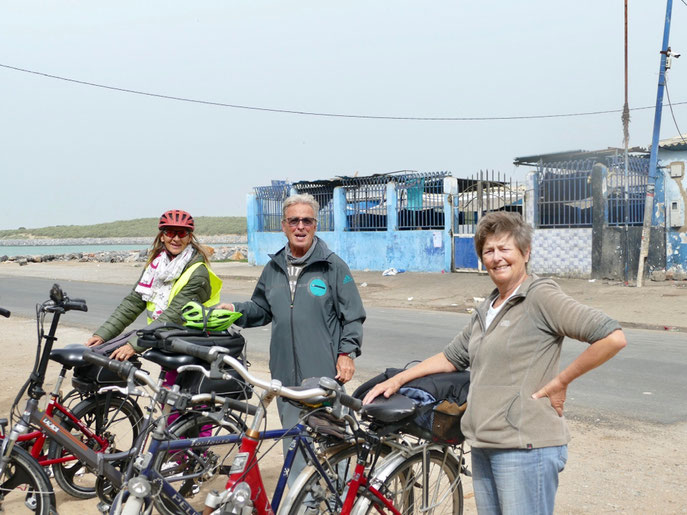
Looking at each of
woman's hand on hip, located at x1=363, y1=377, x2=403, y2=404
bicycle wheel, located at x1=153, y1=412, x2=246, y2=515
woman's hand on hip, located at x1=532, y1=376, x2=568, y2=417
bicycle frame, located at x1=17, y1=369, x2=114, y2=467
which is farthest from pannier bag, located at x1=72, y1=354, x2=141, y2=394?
woman's hand on hip, located at x1=532, y1=376, x2=568, y2=417

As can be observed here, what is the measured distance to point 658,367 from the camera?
848 centimetres

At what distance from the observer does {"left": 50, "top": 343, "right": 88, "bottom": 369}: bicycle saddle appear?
412cm

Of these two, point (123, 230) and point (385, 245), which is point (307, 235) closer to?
point (385, 245)

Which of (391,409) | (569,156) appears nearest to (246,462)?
(391,409)

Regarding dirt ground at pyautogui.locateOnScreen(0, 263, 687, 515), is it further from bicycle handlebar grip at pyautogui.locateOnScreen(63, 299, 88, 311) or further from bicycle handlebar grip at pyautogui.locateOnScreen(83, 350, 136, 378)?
bicycle handlebar grip at pyautogui.locateOnScreen(83, 350, 136, 378)

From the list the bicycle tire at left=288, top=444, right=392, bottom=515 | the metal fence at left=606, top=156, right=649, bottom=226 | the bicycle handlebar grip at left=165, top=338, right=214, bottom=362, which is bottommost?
the bicycle tire at left=288, top=444, right=392, bottom=515

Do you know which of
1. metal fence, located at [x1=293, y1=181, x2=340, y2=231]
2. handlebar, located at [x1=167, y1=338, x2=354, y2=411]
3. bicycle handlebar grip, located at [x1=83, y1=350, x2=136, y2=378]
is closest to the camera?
handlebar, located at [x1=167, y1=338, x2=354, y2=411]

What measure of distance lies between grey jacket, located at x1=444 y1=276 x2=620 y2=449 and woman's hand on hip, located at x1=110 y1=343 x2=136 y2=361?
238 centimetres

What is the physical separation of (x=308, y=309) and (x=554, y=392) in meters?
1.63

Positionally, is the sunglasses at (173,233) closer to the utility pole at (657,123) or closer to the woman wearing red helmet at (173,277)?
the woman wearing red helmet at (173,277)

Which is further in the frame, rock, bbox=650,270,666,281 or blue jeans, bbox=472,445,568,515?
rock, bbox=650,270,666,281

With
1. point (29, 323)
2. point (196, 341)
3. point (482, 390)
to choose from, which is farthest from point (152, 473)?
point (29, 323)

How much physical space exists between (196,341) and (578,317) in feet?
7.03

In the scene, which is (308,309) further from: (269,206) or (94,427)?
(269,206)
